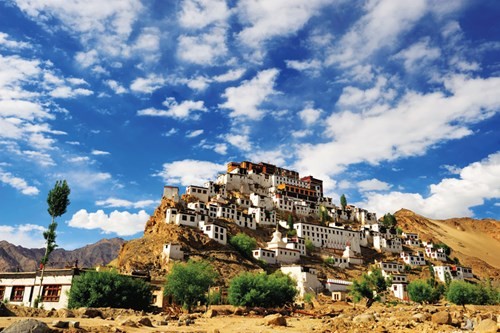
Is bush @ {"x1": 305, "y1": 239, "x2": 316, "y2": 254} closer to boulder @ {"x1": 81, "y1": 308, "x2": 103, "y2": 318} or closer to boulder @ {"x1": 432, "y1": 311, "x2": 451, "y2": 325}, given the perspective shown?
boulder @ {"x1": 432, "y1": 311, "x2": 451, "y2": 325}

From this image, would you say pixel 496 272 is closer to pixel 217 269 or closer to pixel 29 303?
pixel 217 269

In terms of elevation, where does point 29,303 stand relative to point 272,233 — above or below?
below

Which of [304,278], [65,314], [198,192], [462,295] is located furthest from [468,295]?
[65,314]

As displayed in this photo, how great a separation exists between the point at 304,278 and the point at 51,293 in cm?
3837

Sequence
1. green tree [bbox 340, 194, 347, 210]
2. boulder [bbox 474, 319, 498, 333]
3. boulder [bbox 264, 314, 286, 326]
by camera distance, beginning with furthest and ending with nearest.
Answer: green tree [bbox 340, 194, 347, 210]
boulder [bbox 264, 314, 286, 326]
boulder [bbox 474, 319, 498, 333]

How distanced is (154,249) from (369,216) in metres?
66.3

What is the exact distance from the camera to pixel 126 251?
231 ft

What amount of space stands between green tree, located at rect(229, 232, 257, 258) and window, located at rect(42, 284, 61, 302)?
3883 centimetres

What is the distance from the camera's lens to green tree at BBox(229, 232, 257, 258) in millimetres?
74500

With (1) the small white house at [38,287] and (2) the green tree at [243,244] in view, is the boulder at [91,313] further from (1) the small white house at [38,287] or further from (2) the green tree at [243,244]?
(2) the green tree at [243,244]

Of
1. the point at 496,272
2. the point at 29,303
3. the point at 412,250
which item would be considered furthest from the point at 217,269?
the point at 496,272

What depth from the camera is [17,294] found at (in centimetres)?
4016

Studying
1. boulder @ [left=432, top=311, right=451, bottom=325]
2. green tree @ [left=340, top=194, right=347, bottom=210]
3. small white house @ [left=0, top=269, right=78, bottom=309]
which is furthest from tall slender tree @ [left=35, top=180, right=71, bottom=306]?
green tree @ [left=340, top=194, right=347, bottom=210]

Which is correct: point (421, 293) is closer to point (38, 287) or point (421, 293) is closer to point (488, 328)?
point (488, 328)
